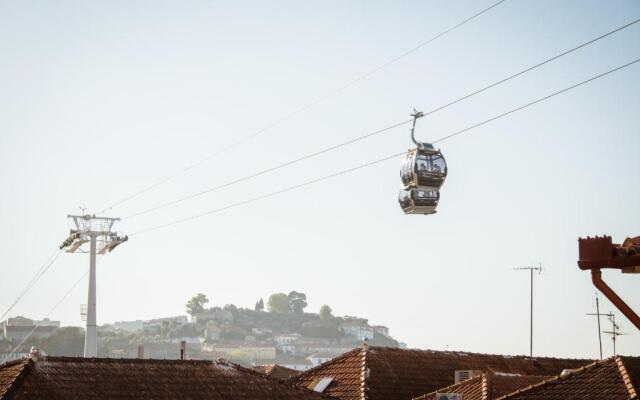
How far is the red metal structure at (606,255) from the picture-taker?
50.3 feet

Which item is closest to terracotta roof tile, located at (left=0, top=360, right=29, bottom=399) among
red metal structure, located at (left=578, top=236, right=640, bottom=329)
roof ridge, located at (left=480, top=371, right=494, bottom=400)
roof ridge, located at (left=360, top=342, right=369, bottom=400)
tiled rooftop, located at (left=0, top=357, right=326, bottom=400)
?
tiled rooftop, located at (left=0, top=357, right=326, bottom=400)

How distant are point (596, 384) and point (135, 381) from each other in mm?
14178

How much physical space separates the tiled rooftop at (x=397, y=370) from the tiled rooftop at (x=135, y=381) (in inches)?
192

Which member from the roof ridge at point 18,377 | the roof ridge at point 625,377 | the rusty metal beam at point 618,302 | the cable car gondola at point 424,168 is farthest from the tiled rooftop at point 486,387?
the rusty metal beam at point 618,302

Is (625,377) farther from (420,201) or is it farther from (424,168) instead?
(424,168)

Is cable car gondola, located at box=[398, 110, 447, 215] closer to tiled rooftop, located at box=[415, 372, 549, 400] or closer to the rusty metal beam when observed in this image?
the rusty metal beam

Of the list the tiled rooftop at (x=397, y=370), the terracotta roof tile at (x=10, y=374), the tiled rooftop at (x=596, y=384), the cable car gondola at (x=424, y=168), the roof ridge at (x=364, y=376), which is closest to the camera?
the cable car gondola at (x=424, y=168)

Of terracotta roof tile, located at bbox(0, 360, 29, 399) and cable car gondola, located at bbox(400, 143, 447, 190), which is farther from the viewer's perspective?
terracotta roof tile, located at bbox(0, 360, 29, 399)

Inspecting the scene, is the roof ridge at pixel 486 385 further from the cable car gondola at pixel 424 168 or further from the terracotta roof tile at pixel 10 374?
the terracotta roof tile at pixel 10 374

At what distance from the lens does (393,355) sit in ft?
138

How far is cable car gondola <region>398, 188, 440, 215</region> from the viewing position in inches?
1006

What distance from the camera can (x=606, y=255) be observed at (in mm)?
15414

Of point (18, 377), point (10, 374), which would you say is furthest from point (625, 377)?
point (10, 374)

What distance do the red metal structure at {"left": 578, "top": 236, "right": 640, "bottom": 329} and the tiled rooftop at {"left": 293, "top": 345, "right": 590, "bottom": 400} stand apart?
23678mm
